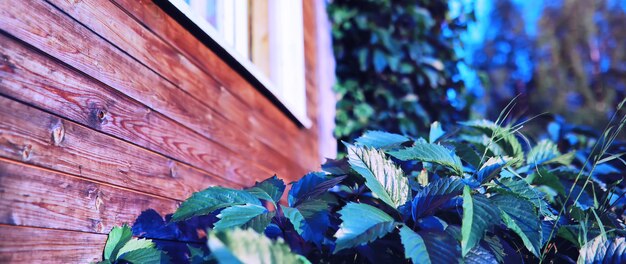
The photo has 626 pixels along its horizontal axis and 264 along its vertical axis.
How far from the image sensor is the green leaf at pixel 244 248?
0.54 meters

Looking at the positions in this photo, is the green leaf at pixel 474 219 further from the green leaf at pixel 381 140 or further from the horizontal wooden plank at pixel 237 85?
the horizontal wooden plank at pixel 237 85

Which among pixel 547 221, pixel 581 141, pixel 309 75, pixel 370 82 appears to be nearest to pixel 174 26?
pixel 547 221

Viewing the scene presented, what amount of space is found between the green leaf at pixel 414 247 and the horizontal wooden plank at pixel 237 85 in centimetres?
84

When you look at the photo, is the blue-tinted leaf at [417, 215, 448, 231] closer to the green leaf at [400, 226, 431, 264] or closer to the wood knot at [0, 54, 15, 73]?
the green leaf at [400, 226, 431, 264]

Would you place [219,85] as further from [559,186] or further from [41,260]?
[559,186]

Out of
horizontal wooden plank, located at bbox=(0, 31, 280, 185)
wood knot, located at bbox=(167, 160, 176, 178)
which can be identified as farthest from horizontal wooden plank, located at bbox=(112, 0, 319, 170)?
wood knot, located at bbox=(167, 160, 176, 178)

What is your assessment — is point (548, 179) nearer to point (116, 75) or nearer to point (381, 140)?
point (381, 140)

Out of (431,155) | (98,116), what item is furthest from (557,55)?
(98,116)

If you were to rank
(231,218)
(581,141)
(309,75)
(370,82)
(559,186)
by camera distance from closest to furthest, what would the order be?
(231,218), (559,186), (581,141), (309,75), (370,82)

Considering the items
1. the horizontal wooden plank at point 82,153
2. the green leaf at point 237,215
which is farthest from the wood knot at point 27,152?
the green leaf at point 237,215

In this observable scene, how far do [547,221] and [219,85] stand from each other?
3.47 ft

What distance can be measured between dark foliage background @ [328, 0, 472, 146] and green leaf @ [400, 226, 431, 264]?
2.04 metres

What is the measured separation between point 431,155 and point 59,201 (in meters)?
0.72

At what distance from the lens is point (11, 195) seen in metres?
0.73
